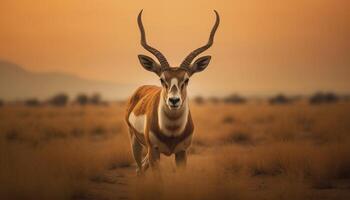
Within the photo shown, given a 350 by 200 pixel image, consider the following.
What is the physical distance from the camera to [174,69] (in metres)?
8.00

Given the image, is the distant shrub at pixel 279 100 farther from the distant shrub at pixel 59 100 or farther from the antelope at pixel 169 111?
the antelope at pixel 169 111

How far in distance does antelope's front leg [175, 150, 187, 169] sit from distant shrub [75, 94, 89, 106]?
51.9m

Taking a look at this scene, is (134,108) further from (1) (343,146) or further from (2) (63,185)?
(1) (343,146)

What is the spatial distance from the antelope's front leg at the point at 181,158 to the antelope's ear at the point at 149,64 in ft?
4.73

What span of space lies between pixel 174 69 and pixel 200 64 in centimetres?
84

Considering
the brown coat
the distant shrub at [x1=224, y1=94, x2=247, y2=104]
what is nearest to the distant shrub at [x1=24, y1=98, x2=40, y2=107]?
the distant shrub at [x1=224, y1=94, x2=247, y2=104]

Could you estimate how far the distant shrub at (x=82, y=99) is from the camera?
5956 cm

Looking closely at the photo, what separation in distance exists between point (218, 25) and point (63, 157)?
15.9 ft

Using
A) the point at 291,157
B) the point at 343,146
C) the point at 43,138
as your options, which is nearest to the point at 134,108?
the point at 291,157

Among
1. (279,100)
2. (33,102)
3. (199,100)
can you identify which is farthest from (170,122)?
(199,100)

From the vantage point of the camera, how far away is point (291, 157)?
10.5 metres

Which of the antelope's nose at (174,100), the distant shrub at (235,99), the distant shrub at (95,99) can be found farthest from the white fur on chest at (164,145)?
the distant shrub at (95,99)

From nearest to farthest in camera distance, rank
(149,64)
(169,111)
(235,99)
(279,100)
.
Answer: (169,111) → (149,64) → (279,100) → (235,99)

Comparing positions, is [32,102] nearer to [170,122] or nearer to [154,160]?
[154,160]
